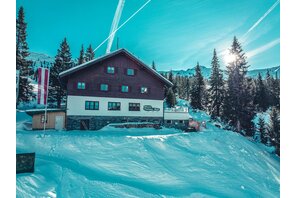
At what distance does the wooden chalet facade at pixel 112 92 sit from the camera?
34.7 feet

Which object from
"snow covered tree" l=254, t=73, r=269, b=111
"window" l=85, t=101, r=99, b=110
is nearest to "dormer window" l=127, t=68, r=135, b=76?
"window" l=85, t=101, r=99, b=110

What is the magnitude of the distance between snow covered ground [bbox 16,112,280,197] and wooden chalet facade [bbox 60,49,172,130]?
12.0 ft

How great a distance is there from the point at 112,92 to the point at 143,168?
22.3ft

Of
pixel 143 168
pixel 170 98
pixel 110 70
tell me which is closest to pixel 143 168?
pixel 143 168

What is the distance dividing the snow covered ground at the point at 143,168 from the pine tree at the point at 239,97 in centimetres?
437

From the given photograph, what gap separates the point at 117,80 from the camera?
1155 centimetres

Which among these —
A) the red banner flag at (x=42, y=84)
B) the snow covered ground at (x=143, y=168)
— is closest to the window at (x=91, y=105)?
the snow covered ground at (x=143, y=168)

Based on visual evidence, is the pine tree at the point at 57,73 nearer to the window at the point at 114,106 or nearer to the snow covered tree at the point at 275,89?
the window at the point at 114,106

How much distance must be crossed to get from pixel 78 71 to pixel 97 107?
89.5 inches

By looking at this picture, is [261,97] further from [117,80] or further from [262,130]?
[117,80]

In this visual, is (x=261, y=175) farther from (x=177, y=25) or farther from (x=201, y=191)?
(x=177, y=25)

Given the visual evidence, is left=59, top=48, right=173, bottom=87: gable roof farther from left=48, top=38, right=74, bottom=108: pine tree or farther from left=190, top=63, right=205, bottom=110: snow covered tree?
left=190, top=63, right=205, bottom=110: snow covered tree
